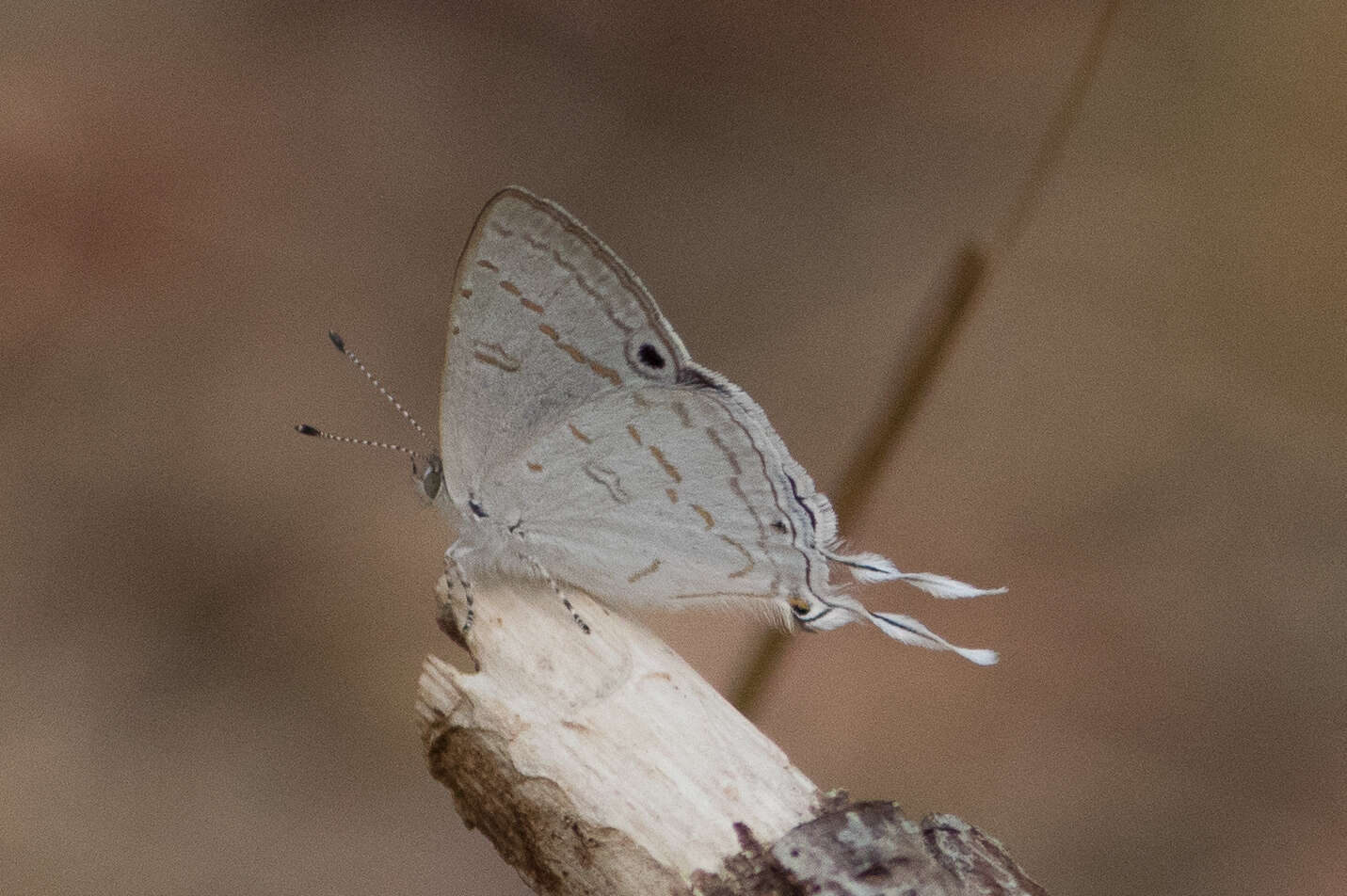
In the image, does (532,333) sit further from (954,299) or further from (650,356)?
(954,299)

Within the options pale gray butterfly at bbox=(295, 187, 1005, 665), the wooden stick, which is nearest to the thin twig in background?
pale gray butterfly at bbox=(295, 187, 1005, 665)

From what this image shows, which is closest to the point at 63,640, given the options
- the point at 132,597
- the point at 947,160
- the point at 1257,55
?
the point at 132,597

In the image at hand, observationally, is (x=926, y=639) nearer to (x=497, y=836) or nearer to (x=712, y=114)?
(x=497, y=836)

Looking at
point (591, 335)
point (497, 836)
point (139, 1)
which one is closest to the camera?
point (497, 836)

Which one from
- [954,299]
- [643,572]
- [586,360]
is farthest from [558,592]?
[954,299]

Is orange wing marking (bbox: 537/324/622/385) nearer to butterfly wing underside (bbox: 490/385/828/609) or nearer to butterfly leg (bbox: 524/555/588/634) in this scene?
butterfly wing underside (bbox: 490/385/828/609)
